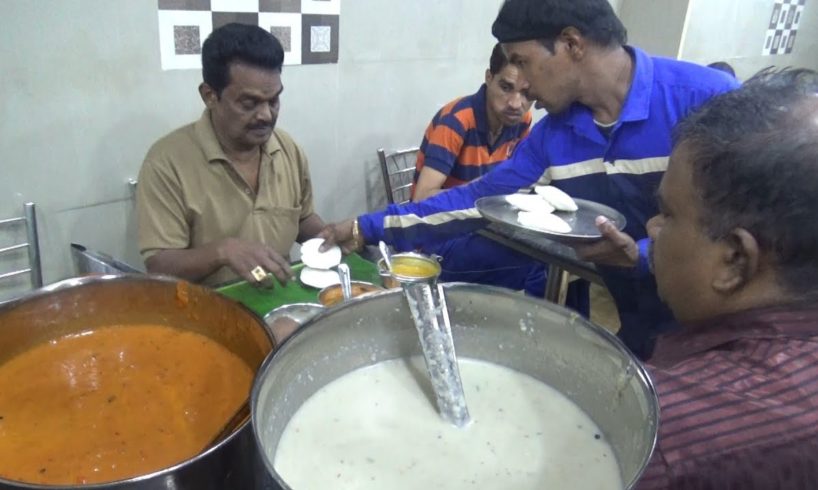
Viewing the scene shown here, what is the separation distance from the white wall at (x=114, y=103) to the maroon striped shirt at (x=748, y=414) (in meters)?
1.84

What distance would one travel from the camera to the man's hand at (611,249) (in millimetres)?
1332

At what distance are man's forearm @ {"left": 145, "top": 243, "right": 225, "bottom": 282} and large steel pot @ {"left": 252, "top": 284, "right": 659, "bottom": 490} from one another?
0.86 meters

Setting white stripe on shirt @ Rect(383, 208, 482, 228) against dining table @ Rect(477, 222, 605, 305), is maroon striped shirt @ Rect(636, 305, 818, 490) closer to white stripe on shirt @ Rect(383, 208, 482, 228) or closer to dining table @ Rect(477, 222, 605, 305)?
dining table @ Rect(477, 222, 605, 305)

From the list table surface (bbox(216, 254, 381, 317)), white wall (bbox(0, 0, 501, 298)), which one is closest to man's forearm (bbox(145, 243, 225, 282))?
table surface (bbox(216, 254, 381, 317))

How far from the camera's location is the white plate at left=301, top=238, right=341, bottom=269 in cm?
148

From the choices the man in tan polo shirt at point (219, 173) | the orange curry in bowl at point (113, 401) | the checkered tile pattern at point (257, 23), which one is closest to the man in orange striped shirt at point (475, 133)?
the checkered tile pattern at point (257, 23)

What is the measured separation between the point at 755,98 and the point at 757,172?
0.12m

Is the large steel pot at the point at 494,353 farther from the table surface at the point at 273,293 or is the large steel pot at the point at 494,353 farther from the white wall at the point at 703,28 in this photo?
the white wall at the point at 703,28

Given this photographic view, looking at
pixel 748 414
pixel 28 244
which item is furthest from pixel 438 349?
pixel 28 244

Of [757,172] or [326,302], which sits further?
[326,302]

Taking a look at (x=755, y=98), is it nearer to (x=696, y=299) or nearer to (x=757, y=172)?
(x=757, y=172)

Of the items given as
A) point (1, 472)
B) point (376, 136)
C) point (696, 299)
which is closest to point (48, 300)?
point (1, 472)

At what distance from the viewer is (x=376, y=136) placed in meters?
2.83

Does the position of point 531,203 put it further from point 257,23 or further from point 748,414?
point 257,23
